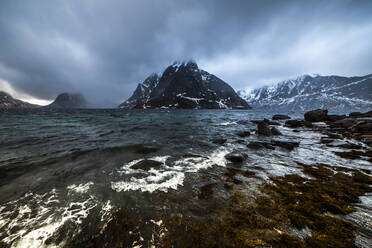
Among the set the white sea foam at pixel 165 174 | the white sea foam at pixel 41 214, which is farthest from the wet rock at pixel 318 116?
the white sea foam at pixel 41 214

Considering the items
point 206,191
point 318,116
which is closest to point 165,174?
point 206,191

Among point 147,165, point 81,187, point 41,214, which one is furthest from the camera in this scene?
point 147,165

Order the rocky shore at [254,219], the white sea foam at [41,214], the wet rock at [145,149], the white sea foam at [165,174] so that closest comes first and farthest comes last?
the rocky shore at [254,219], the white sea foam at [41,214], the white sea foam at [165,174], the wet rock at [145,149]

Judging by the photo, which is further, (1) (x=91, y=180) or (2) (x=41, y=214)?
(1) (x=91, y=180)

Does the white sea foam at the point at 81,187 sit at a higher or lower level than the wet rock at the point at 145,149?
higher

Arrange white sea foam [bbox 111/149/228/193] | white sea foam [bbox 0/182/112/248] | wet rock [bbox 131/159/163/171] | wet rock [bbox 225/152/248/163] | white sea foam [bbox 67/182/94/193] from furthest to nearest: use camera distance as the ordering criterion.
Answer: wet rock [bbox 225/152/248/163]
wet rock [bbox 131/159/163/171]
white sea foam [bbox 111/149/228/193]
white sea foam [bbox 67/182/94/193]
white sea foam [bbox 0/182/112/248]

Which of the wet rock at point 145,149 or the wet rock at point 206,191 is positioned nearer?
the wet rock at point 206,191

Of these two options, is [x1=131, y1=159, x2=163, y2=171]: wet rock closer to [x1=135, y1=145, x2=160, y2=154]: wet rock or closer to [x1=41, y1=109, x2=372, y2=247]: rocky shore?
[x1=135, y1=145, x2=160, y2=154]: wet rock

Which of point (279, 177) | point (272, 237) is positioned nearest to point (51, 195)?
point (272, 237)

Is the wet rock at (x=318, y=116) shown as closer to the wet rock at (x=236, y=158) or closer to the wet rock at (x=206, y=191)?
the wet rock at (x=236, y=158)

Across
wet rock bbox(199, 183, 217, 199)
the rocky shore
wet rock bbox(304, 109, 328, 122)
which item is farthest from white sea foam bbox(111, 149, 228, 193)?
wet rock bbox(304, 109, 328, 122)

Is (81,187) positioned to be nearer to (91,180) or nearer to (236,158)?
(91,180)

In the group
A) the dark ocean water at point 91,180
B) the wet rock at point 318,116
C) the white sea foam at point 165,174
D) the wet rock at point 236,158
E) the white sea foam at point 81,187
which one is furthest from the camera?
the wet rock at point 318,116

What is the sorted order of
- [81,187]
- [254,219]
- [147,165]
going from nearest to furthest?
[254,219], [81,187], [147,165]
